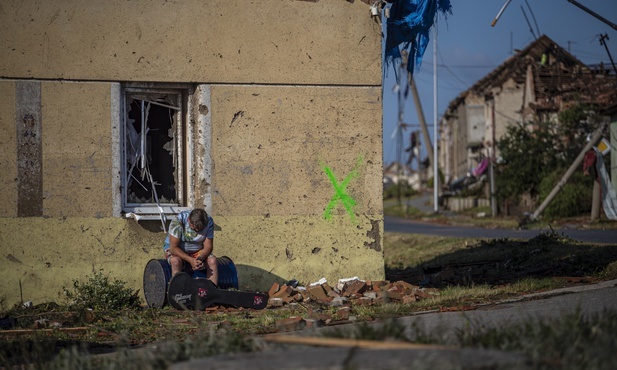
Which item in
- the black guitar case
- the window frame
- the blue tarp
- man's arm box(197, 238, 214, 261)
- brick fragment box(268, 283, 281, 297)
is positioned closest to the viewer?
the black guitar case

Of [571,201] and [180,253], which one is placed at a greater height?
[571,201]

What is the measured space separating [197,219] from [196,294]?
85 cm

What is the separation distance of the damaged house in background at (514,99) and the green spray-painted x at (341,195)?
17.6m

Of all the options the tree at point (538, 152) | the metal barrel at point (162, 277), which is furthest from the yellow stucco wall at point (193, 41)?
the tree at point (538, 152)

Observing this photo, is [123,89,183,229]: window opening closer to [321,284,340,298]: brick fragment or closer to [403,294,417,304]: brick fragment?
[321,284,340,298]: brick fragment

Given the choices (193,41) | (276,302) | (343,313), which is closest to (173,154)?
(193,41)

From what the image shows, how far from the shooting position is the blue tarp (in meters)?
11.0

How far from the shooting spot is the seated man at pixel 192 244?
9562 mm

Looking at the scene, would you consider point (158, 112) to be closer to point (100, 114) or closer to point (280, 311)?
point (100, 114)

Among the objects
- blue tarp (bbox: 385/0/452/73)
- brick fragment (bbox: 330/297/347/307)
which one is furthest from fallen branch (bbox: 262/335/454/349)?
blue tarp (bbox: 385/0/452/73)

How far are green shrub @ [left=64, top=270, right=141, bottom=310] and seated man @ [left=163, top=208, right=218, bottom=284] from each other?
26.2 inches

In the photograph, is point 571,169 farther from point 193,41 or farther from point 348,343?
point 348,343

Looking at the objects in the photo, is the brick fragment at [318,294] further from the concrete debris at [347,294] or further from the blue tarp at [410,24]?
the blue tarp at [410,24]

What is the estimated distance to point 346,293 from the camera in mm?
10156
